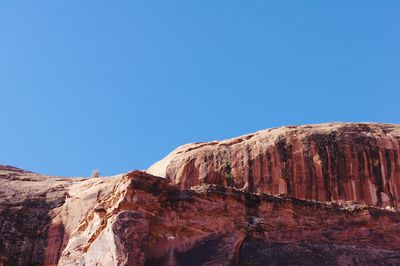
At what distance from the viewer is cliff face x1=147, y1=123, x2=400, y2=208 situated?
133 feet

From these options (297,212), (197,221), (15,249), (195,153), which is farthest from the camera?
(195,153)

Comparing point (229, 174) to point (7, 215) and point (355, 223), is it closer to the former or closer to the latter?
point (7, 215)

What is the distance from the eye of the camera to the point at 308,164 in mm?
41562

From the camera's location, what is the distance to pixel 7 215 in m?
41.7

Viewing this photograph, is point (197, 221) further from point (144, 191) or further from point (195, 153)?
point (195, 153)

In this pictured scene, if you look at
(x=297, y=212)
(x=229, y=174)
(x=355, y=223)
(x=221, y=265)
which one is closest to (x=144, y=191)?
(x=221, y=265)

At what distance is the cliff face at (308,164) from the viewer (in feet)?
133

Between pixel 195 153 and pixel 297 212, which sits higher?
pixel 195 153

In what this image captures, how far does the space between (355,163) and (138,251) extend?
83.4ft

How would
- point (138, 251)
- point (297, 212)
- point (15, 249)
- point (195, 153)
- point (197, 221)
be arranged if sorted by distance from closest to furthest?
point (138, 251)
point (197, 221)
point (297, 212)
point (15, 249)
point (195, 153)

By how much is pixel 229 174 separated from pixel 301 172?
4.42 metres

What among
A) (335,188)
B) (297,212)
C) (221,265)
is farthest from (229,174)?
(221,265)

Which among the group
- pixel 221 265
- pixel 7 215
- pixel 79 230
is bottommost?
pixel 221 265

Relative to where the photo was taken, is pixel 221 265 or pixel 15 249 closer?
pixel 221 265
